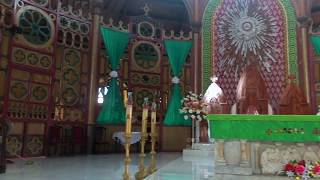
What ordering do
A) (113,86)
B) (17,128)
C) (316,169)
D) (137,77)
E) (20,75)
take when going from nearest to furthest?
(316,169) → (17,128) → (20,75) → (113,86) → (137,77)

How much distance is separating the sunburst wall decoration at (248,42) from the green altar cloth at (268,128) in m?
7.99

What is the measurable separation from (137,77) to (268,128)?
864 cm

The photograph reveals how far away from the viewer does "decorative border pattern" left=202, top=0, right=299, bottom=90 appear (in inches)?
503

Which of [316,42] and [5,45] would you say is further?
[316,42]

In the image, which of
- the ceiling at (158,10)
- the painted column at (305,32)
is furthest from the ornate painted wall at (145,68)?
the painted column at (305,32)

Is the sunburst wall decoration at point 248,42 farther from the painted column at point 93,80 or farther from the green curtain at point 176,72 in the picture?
the painted column at point 93,80

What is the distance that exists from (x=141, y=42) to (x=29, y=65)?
4.84m

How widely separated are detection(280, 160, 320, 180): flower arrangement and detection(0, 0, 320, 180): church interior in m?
1.53

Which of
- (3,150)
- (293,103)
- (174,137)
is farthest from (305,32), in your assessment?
(3,150)

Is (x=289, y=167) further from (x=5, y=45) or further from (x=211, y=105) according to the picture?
(x=5, y=45)

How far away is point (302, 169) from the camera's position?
4.75 m

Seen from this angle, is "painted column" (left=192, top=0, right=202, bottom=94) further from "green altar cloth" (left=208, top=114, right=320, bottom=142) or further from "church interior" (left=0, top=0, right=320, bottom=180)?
"green altar cloth" (left=208, top=114, right=320, bottom=142)

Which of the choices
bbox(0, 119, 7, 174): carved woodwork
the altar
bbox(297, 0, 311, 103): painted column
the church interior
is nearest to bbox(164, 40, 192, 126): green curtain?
the church interior

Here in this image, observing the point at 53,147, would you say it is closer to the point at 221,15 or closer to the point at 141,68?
the point at 141,68
